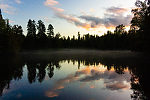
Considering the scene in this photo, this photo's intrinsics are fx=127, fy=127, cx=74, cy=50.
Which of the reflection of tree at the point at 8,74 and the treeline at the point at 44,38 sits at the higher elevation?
the treeline at the point at 44,38

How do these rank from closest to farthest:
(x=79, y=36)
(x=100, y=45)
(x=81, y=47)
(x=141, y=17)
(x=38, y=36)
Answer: (x=141, y=17) < (x=38, y=36) < (x=100, y=45) < (x=81, y=47) < (x=79, y=36)

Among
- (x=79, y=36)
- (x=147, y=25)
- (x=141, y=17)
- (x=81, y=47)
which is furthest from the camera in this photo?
(x=79, y=36)

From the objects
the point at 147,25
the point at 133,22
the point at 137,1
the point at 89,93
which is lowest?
the point at 89,93

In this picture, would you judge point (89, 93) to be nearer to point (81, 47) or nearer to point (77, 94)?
point (77, 94)

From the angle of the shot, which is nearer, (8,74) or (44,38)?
(8,74)

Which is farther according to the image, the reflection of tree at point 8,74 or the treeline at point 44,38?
the treeline at point 44,38

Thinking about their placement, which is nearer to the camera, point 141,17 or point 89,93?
point 89,93

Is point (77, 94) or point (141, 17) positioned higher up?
point (141, 17)

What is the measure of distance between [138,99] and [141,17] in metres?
39.6

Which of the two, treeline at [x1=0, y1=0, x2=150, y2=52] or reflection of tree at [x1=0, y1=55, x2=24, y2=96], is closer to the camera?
reflection of tree at [x1=0, y1=55, x2=24, y2=96]

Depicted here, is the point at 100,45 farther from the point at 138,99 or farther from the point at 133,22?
the point at 138,99

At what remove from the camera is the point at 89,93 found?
27.0 ft

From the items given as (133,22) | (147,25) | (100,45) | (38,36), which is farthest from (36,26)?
(147,25)

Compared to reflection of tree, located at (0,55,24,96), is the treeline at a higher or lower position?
higher
